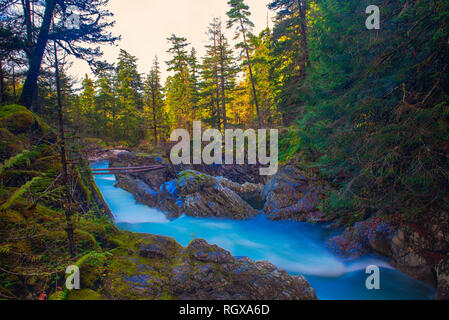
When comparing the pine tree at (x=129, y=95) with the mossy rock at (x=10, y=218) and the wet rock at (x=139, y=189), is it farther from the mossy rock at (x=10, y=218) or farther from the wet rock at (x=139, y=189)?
the mossy rock at (x=10, y=218)

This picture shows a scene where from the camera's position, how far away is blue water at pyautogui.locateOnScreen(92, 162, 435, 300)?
5.67m

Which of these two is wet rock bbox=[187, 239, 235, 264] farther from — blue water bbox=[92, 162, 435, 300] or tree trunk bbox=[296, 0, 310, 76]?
tree trunk bbox=[296, 0, 310, 76]

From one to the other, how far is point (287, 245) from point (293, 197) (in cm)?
309

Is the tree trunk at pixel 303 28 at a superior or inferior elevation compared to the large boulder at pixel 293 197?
superior

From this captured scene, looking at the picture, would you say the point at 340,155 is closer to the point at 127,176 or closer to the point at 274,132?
the point at 274,132

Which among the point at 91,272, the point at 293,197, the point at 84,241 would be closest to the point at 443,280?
the point at 293,197

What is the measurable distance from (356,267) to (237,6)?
24.3 metres

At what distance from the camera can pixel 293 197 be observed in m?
10.9

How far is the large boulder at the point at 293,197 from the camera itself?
1005 centimetres

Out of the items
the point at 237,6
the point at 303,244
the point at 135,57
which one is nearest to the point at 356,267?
the point at 303,244

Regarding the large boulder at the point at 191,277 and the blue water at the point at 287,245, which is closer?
the large boulder at the point at 191,277

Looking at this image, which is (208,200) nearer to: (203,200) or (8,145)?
(203,200)

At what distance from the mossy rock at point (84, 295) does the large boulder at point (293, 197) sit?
898 centimetres

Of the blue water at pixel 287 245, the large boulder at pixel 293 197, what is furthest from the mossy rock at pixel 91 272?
the large boulder at pixel 293 197
